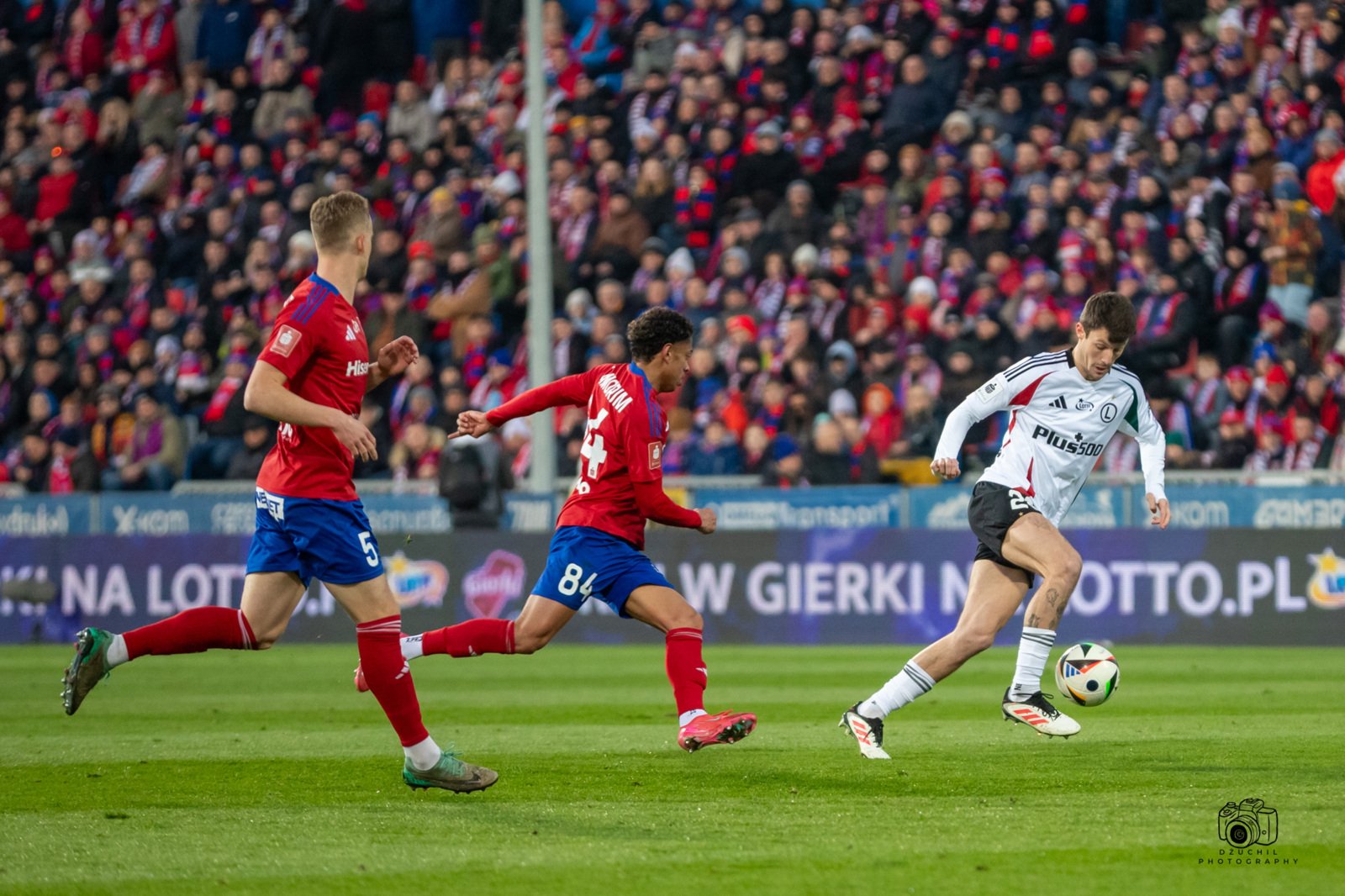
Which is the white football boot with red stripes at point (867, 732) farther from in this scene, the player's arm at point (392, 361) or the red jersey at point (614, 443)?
the player's arm at point (392, 361)

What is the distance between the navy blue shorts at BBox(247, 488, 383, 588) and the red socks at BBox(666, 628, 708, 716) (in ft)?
5.54

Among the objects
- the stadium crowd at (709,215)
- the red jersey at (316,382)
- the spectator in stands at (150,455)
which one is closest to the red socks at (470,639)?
the red jersey at (316,382)

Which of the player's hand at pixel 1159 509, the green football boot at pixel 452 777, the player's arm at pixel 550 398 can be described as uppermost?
the player's arm at pixel 550 398

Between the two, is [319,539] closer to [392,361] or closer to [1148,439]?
[392,361]

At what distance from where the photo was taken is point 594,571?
26.1 ft

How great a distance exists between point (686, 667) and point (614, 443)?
1.06 meters

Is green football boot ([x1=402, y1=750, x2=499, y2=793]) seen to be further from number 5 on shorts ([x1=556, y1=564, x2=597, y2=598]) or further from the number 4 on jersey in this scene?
the number 4 on jersey

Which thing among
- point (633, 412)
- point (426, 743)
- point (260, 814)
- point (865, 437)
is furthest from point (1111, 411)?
point (865, 437)

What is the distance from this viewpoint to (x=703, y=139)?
69.7 feet

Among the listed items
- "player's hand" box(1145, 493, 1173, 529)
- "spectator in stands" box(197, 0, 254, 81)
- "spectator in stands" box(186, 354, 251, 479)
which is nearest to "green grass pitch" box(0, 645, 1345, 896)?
"player's hand" box(1145, 493, 1173, 529)

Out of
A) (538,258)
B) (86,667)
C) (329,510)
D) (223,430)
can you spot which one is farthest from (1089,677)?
(223,430)

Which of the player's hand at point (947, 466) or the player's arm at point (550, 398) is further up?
the player's arm at point (550, 398)

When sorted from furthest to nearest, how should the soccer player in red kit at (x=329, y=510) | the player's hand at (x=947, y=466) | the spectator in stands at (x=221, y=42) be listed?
the spectator in stands at (x=221, y=42) → the player's hand at (x=947, y=466) → the soccer player in red kit at (x=329, y=510)

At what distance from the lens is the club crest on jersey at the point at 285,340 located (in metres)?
6.43
